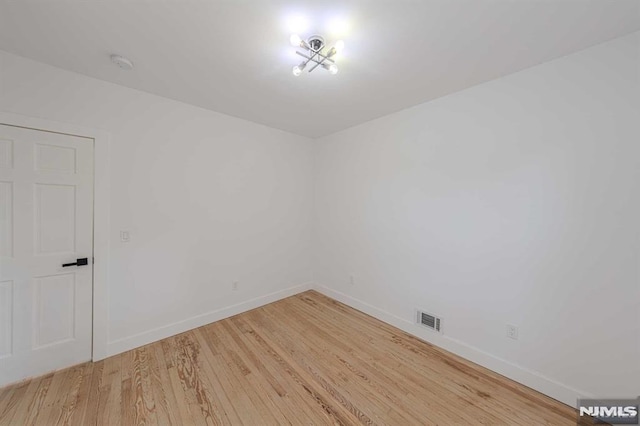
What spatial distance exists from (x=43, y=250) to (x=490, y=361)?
414cm

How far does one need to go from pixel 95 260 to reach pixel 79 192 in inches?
25.8

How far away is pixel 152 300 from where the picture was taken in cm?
254

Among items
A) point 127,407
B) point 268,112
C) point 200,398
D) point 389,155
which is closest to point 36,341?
point 127,407

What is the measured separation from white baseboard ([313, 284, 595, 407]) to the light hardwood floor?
64 mm

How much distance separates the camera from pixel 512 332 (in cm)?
205

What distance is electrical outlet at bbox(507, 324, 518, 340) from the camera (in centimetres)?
204

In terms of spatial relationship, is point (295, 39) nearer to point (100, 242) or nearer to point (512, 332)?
point (100, 242)

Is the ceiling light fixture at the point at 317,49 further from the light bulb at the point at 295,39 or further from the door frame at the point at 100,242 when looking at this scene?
the door frame at the point at 100,242

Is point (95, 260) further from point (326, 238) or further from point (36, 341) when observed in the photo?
point (326, 238)

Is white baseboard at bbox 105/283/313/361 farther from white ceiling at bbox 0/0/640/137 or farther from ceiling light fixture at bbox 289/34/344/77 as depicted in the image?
ceiling light fixture at bbox 289/34/344/77

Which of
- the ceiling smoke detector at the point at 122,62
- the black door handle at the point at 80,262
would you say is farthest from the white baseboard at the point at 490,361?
the ceiling smoke detector at the point at 122,62

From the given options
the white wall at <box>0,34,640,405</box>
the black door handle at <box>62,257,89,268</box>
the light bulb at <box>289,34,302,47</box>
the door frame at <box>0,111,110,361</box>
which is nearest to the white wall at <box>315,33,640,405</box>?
the white wall at <box>0,34,640,405</box>

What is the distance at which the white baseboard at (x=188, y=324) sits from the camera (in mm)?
2354

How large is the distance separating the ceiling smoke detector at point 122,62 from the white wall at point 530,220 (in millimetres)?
2669
